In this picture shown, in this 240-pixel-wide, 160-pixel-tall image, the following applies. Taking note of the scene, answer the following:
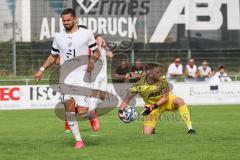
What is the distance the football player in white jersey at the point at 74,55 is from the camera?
12.0m

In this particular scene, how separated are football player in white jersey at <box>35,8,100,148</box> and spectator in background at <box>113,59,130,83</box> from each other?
16.5 m

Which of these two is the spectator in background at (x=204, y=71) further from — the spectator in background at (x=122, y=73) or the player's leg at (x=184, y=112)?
the player's leg at (x=184, y=112)

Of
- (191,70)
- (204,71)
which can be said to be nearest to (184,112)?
(191,70)

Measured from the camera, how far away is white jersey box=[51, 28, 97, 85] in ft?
39.7

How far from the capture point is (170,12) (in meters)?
32.2

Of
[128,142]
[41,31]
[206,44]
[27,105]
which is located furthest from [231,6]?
[128,142]

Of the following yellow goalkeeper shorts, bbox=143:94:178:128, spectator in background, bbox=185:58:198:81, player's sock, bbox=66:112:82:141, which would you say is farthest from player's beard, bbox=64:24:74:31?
spectator in background, bbox=185:58:198:81

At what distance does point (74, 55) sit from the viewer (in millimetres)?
12133

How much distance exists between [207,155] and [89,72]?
2.66 metres

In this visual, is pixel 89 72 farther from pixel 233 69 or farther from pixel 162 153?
pixel 233 69

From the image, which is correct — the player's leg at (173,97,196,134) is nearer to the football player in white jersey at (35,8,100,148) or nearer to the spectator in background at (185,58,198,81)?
the football player in white jersey at (35,8,100,148)

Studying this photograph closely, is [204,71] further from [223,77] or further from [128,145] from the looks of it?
[128,145]

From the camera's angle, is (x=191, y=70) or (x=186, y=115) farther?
(x=191, y=70)

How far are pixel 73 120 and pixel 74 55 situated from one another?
3.54ft
